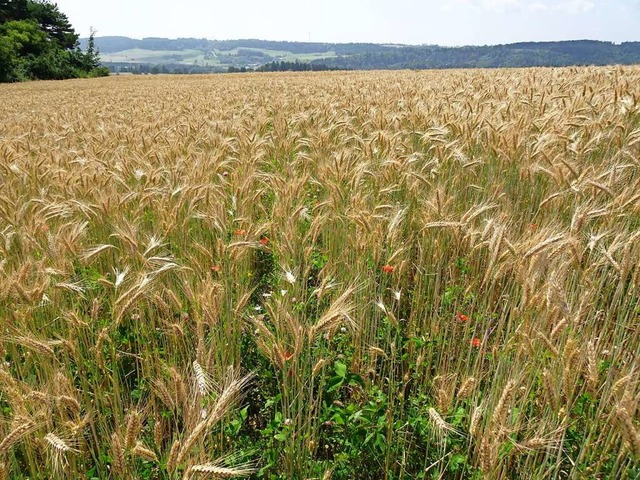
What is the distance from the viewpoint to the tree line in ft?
135

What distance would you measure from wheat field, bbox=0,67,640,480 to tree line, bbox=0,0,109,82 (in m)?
46.2

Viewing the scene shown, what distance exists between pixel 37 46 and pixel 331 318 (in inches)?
2334

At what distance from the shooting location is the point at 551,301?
1581 mm

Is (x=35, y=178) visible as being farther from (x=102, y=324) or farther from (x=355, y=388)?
(x=355, y=388)

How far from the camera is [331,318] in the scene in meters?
1.66

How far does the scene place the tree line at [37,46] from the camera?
41.2 meters

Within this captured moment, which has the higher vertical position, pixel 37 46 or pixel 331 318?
pixel 37 46

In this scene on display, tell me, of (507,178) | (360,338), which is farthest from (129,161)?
(507,178)

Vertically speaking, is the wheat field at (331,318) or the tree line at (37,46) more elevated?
the tree line at (37,46)

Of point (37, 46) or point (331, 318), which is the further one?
point (37, 46)

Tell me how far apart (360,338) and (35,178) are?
3.37 m

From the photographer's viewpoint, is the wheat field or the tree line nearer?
the wheat field

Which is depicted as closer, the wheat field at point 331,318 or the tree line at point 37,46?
the wheat field at point 331,318

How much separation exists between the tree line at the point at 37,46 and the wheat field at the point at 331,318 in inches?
1819
